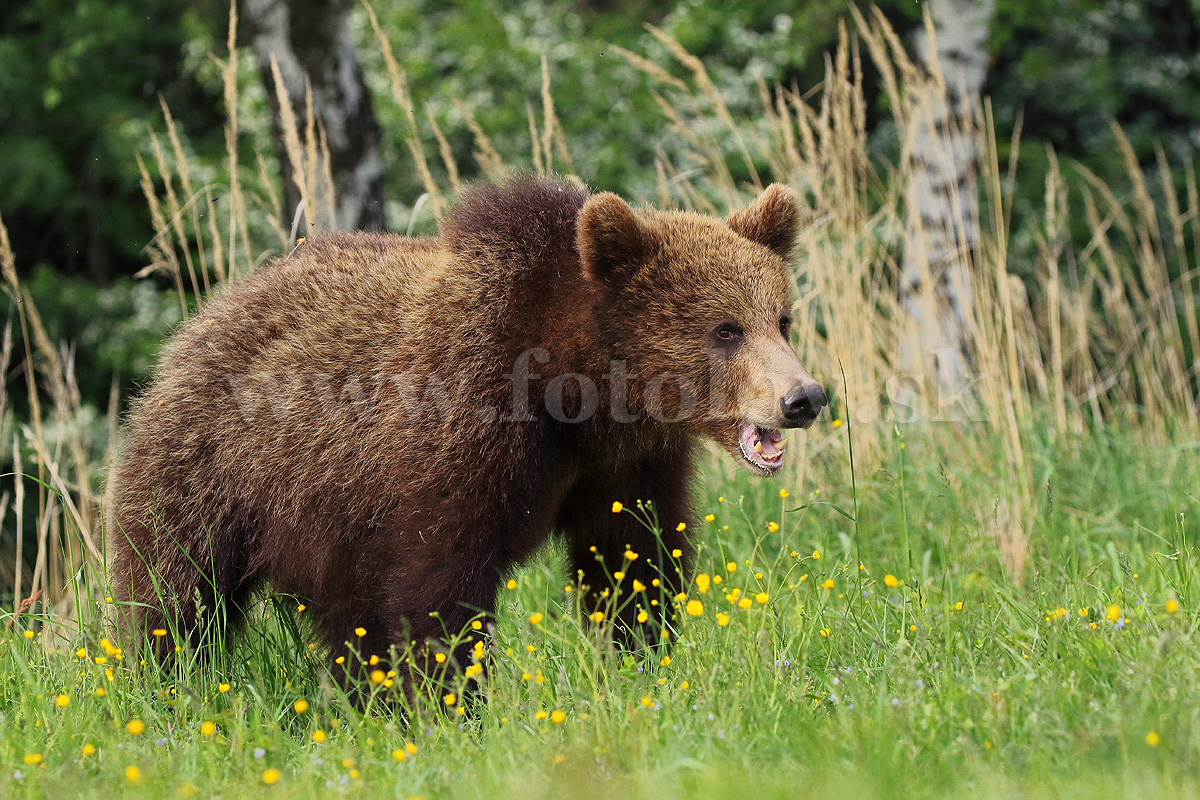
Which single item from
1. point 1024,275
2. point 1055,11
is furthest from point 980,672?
point 1024,275

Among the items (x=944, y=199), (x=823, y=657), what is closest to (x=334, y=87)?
(x=944, y=199)

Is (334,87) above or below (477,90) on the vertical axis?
below

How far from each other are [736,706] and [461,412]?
123cm

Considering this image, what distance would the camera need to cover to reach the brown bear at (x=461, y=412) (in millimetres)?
3639

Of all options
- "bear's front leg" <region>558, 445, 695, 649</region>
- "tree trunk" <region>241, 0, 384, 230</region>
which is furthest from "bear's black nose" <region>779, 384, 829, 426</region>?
"tree trunk" <region>241, 0, 384, 230</region>

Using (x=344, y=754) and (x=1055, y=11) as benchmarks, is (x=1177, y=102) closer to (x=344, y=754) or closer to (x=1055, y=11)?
(x=1055, y=11)

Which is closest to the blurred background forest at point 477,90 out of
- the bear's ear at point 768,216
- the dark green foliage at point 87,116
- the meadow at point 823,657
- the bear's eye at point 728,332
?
the dark green foliage at point 87,116

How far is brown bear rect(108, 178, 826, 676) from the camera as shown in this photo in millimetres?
3639

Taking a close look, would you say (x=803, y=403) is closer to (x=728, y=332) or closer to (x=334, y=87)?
(x=728, y=332)

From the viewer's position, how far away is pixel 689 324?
3.80m

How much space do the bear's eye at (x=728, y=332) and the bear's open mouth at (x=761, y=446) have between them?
0.26 metres

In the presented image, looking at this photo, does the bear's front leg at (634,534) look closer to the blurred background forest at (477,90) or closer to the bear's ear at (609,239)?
the bear's ear at (609,239)

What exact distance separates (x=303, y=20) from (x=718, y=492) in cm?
337

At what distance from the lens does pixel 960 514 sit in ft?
17.1
